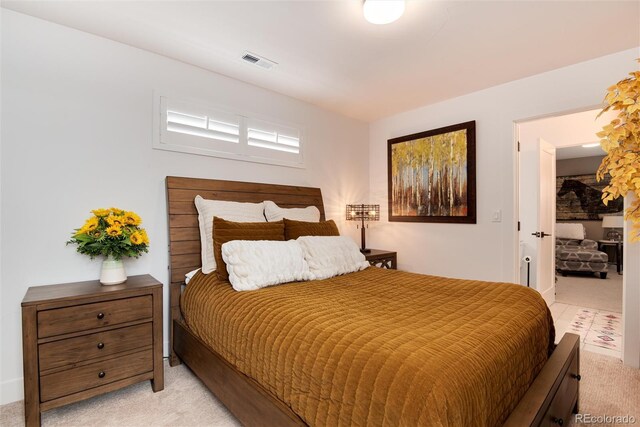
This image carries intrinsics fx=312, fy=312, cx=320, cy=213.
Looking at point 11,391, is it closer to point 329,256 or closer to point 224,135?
point 329,256

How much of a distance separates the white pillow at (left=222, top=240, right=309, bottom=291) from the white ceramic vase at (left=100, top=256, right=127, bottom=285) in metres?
0.70

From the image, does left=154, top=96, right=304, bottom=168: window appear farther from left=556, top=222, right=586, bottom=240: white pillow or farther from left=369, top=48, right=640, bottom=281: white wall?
left=556, top=222, right=586, bottom=240: white pillow

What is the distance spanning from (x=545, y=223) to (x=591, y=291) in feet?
5.58

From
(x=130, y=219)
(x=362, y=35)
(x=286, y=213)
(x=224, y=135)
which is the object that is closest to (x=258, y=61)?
(x=224, y=135)

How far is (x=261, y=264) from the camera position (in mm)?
2057

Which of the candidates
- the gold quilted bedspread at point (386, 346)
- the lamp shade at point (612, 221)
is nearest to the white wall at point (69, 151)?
the gold quilted bedspread at point (386, 346)

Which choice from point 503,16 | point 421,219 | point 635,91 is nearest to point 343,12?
point 503,16

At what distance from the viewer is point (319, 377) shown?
46.2 inches

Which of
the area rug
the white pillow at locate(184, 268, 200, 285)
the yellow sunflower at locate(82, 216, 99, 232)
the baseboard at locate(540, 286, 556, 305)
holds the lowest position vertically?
the area rug

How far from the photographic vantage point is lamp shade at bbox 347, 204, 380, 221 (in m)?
3.89

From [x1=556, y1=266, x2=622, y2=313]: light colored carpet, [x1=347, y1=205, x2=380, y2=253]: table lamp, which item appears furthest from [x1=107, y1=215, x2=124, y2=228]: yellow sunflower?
[x1=556, y1=266, x2=622, y2=313]: light colored carpet

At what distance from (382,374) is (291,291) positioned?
0.95 m

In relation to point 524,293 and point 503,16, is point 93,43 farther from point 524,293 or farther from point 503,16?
point 524,293

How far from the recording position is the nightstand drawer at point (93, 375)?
5.60 feet
